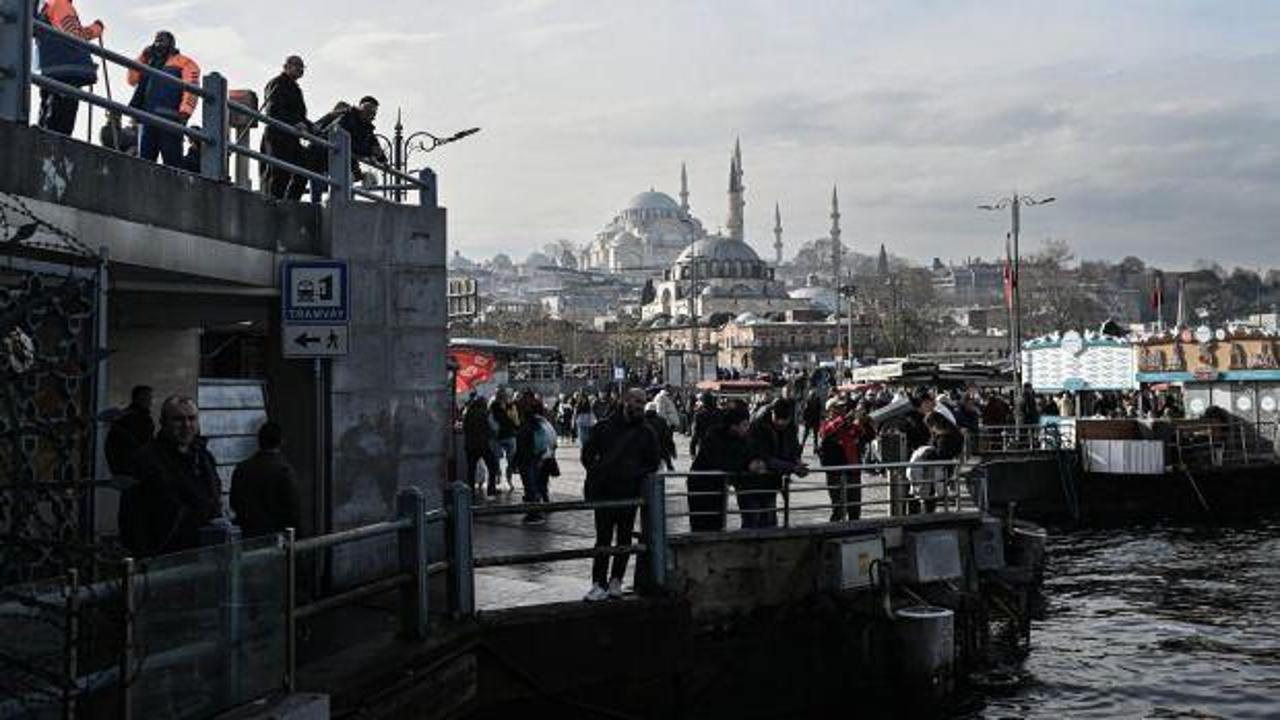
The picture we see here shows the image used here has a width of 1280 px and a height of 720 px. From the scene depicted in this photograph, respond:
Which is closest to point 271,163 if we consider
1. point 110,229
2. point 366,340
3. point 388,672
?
point 366,340

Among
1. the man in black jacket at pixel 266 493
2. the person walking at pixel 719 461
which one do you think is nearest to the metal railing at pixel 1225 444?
the person walking at pixel 719 461

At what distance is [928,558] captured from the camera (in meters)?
13.1

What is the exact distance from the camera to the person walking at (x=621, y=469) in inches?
419

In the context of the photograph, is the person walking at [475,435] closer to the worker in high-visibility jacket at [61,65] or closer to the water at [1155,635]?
the water at [1155,635]

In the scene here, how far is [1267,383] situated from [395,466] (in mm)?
28333

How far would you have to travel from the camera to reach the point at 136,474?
7711 mm

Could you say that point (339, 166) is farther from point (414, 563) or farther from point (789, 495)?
point (789, 495)

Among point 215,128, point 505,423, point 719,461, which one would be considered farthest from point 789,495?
point 505,423

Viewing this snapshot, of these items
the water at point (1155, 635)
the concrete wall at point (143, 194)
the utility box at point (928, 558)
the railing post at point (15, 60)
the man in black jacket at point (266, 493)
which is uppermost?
the railing post at point (15, 60)

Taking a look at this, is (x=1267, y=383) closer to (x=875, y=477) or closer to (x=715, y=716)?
(x=875, y=477)

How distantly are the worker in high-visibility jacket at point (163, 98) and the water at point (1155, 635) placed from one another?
8529 mm

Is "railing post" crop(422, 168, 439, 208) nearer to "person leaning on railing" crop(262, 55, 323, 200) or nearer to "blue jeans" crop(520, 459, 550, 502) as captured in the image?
"person leaning on railing" crop(262, 55, 323, 200)

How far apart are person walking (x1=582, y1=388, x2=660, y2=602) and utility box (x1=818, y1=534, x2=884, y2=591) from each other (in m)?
2.21

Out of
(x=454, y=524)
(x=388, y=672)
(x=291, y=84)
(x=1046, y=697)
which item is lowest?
(x=1046, y=697)
